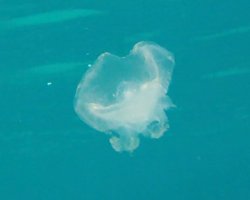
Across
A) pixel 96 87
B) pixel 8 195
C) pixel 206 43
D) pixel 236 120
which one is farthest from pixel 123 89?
pixel 8 195

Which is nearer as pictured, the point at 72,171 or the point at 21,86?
the point at 21,86

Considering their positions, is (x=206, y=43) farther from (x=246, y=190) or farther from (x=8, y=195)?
(x=246, y=190)

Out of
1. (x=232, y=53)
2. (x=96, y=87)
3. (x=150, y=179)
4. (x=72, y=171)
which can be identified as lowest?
(x=150, y=179)

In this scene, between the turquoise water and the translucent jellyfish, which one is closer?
the translucent jellyfish

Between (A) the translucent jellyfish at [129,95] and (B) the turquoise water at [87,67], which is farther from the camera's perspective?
(B) the turquoise water at [87,67]

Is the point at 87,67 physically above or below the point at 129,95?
below
